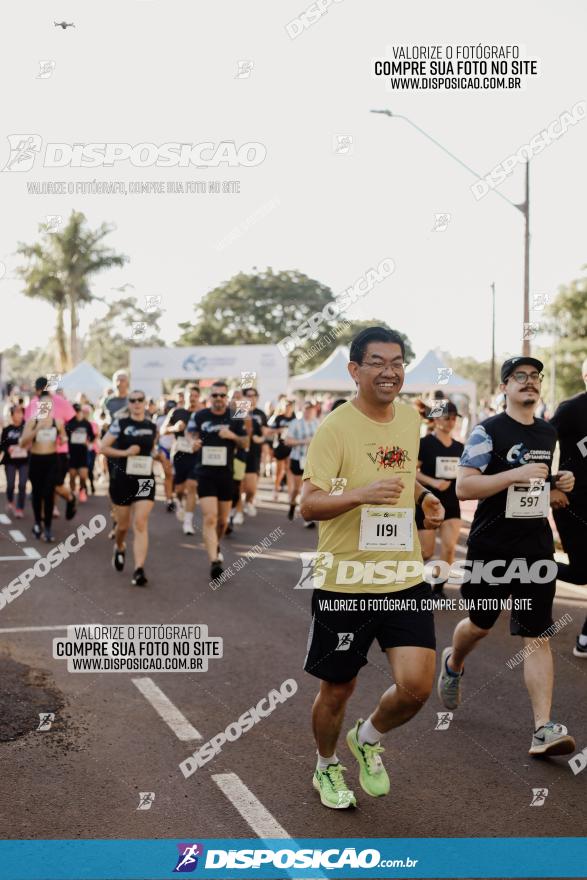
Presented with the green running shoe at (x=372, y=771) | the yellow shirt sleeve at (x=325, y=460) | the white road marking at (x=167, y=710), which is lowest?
the white road marking at (x=167, y=710)

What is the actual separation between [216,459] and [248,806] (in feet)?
21.0

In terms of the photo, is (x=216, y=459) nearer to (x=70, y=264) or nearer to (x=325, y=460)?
(x=325, y=460)

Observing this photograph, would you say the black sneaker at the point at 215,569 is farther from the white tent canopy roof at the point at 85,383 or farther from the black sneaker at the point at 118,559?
the white tent canopy roof at the point at 85,383

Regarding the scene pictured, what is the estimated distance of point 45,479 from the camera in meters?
12.7

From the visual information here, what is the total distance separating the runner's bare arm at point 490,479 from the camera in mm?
4895

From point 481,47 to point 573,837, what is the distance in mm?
9346

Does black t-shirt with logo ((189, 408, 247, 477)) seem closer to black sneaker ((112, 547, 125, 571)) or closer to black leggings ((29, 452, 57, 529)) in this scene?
black sneaker ((112, 547, 125, 571))

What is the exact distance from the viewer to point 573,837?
13.0 feet

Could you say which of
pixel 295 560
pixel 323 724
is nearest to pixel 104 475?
pixel 295 560

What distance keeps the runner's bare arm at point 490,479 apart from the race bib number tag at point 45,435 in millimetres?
8390

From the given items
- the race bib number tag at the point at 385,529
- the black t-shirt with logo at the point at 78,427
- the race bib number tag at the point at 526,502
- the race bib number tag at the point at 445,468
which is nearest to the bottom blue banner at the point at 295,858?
the race bib number tag at the point at 385,529

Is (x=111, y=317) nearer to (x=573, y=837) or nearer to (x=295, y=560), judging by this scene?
(x=295, y=560)

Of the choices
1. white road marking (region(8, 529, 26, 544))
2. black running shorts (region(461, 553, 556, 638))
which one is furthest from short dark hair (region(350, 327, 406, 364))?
→ white road marking (region(8, 529, 26, 544))

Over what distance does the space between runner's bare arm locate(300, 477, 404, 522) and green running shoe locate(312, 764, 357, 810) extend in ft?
3.85
